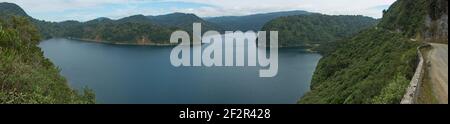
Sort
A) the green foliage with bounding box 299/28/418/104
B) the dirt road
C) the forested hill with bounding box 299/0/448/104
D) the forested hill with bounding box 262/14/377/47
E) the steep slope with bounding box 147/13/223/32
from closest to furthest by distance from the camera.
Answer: the dirt road → the green foliage with bounding box 299/28/418/104 → the forested hill with bounding box 299/0/448/104 → the forested hill with bounding box 262/14/377/47 → the steep slope with bounding box 147/13/223/32

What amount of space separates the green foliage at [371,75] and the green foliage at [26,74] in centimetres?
638

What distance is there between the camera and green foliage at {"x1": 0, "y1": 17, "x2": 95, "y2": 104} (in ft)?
28.6

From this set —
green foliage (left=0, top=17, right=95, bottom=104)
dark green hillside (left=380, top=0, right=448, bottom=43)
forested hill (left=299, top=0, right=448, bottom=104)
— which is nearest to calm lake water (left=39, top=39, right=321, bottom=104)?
forested hill (left=299, top=0, right=448, bottom=104)

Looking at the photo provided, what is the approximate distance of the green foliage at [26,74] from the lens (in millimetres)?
8711

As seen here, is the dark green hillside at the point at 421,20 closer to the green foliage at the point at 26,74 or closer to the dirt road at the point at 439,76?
the dirt road at the point at 439,76

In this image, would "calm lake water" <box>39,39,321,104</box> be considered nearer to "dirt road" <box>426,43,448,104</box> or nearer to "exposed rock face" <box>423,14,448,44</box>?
"exposed rock face" <box>423,14,448,44</box>

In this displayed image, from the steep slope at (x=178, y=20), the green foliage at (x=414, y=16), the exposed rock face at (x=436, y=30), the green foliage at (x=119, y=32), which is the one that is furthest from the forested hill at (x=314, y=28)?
the exposed rock face at (x=436, y=30)

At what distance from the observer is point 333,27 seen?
11012 centimetres

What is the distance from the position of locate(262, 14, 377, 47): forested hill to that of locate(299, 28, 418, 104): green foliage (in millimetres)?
51417

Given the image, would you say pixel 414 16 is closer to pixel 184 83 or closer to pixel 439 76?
pixel 184 83

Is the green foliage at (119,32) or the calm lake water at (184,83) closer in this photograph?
the calm lake water at (184,83)
